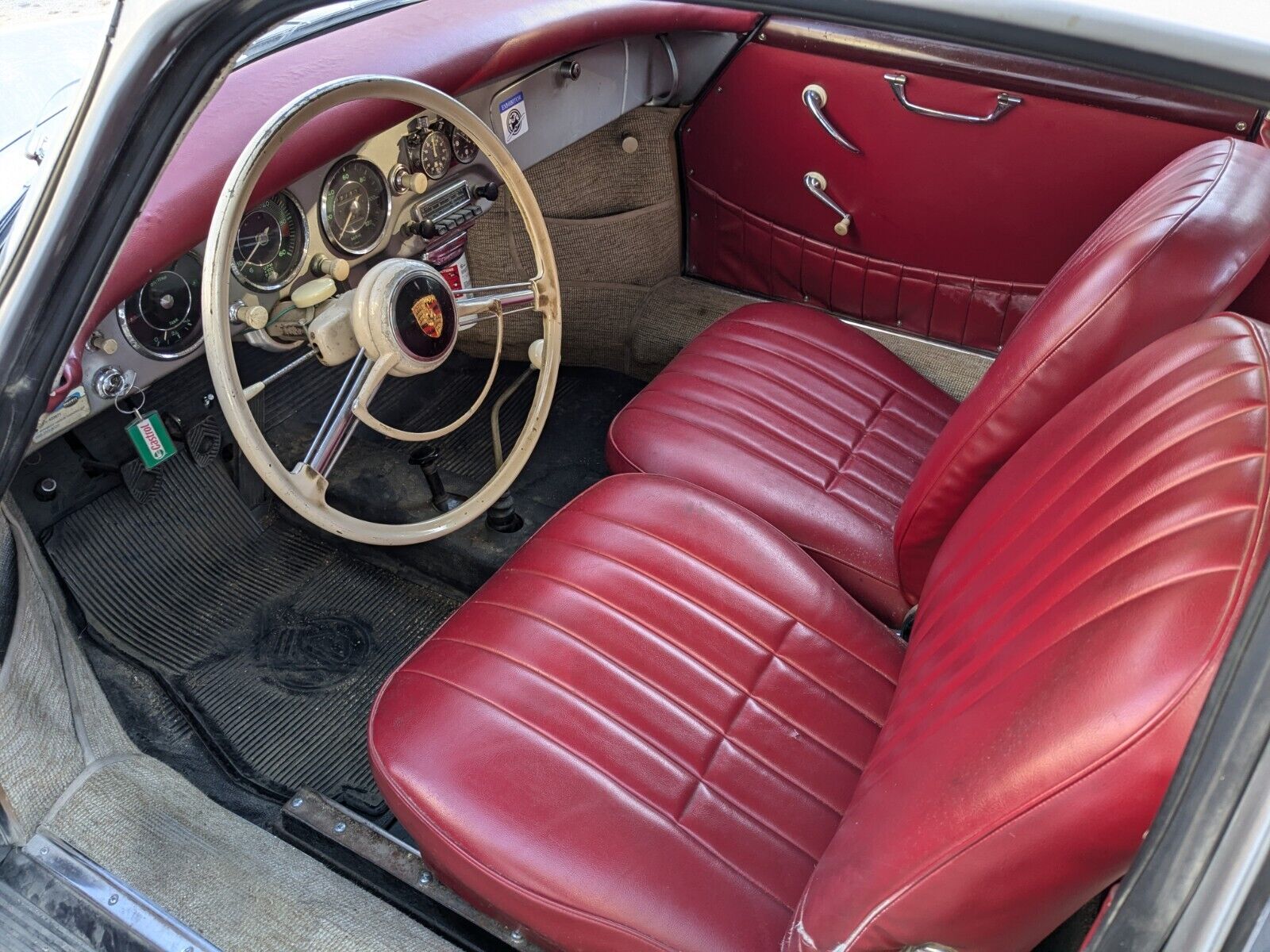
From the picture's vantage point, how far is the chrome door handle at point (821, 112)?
6.73 feet

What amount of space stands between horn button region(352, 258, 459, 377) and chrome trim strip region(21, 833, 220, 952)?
2.31 ft

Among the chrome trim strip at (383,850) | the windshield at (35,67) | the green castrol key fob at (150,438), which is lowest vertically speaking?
the chrome trim strip at (383,850)

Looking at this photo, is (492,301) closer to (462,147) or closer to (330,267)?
(330,267)

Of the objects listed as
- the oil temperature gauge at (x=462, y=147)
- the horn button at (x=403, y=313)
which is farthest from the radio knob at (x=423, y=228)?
the horn button at (x=403, y=313)

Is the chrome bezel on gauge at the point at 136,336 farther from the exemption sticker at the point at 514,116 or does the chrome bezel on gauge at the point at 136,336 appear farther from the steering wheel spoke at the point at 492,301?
the exemption sticker at the point at 514,116

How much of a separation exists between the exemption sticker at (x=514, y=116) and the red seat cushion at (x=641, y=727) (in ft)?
2.83

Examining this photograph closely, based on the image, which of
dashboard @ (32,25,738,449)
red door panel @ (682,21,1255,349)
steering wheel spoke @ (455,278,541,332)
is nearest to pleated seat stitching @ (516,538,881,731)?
steering wheel spoke @ (455,278,541,332)

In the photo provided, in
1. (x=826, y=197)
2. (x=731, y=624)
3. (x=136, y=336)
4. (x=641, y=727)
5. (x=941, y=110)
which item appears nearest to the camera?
(x=641, y=727)

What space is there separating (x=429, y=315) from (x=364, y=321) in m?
0.09

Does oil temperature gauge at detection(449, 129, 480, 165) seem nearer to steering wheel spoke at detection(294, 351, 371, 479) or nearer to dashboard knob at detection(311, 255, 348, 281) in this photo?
dashboard knob at detection(311, 255, 348, 281)

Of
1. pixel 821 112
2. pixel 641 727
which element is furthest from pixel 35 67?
pixel 821 112

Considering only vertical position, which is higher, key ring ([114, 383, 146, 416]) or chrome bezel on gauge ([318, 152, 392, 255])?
chrome bezel on gauge ([318, 152, 392, 255])

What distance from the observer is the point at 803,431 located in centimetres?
172

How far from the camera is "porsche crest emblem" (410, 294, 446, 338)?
1.45 metres
